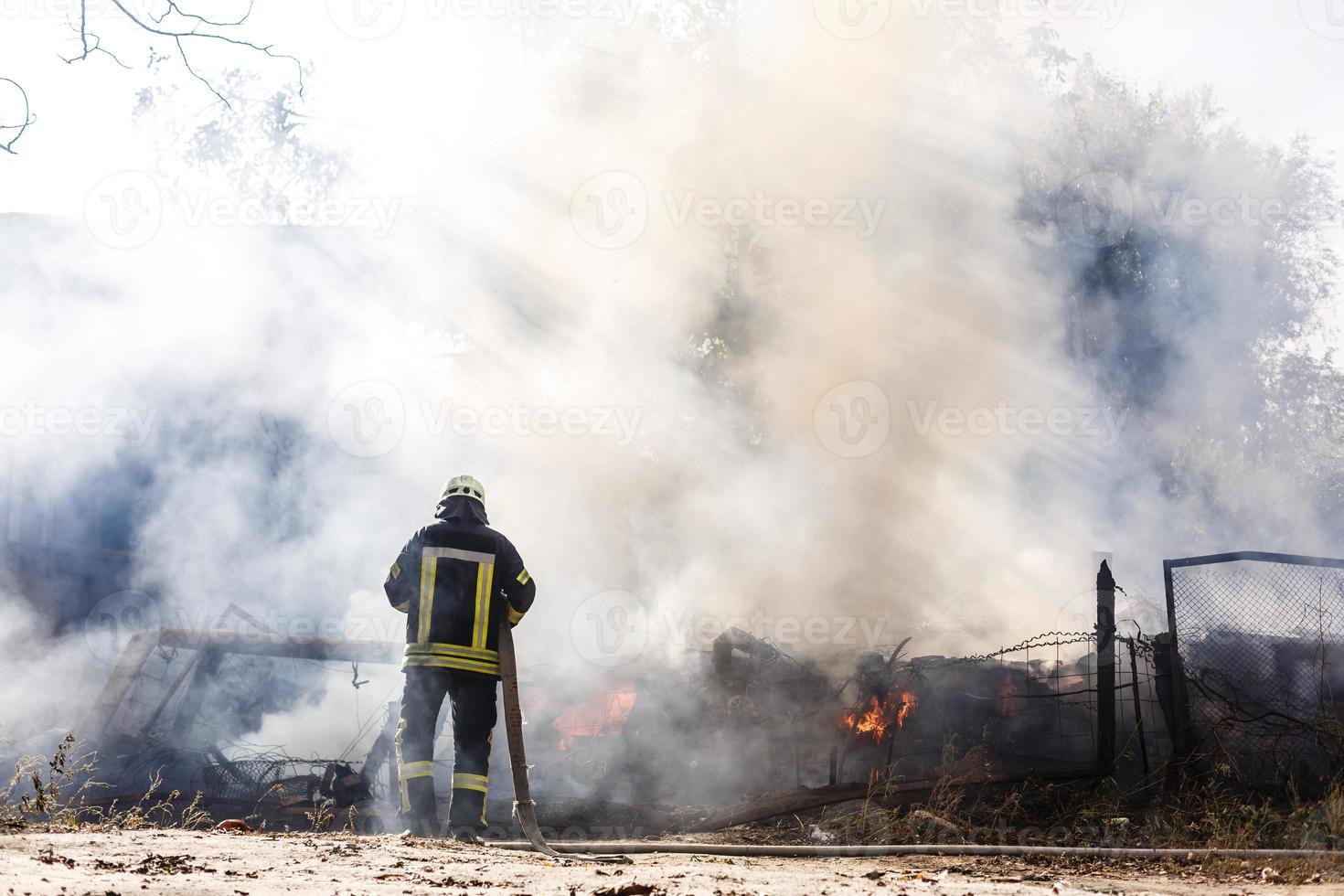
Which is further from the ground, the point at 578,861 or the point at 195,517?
the point at 195,517

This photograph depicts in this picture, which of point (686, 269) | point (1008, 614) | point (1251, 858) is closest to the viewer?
point (1251, 858)

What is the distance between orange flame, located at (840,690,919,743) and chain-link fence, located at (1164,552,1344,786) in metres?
2.04

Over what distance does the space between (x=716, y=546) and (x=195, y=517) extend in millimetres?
7147

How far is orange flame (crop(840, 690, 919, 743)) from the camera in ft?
25.1

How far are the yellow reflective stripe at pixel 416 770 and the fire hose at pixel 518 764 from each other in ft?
1.32

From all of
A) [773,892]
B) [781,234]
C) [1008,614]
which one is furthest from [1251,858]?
[781,234]

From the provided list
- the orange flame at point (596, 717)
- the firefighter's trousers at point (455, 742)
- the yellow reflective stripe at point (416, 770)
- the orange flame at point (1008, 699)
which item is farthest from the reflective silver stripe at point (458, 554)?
the orange flame at point (1008, 699)

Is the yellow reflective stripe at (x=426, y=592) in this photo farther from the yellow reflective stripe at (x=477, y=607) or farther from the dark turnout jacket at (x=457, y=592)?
the yellow reflective stripe at (x=477, y=607)

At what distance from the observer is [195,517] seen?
1407cm

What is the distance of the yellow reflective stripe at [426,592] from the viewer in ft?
16.9

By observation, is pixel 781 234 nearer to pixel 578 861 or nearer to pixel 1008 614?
pixel 1008 614

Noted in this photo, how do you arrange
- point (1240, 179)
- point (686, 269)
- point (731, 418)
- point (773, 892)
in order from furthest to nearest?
point (1240, 179)
point (731, 418)
point (686, 269)
point (773, 892)

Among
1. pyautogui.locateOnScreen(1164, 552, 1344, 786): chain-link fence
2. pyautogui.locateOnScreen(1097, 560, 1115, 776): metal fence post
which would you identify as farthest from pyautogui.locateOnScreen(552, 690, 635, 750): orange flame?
pyautogui.locateOnScreen(1164, 552, 1344, 786): chain-link fence

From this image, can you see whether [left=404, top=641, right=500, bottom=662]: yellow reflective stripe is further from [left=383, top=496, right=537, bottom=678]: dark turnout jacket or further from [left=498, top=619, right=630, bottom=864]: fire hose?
[left=498, top=619, right=630, bottom=864]: fire hose
